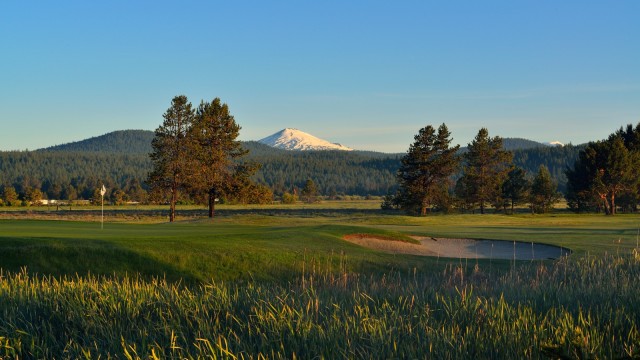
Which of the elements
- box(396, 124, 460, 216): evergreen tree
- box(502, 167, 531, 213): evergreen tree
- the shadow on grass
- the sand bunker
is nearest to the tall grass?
the shadow on grass

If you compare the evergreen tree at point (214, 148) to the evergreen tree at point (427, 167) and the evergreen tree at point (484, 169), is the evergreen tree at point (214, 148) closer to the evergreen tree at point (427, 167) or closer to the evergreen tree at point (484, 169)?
the evergreen tree at point (427, 167)

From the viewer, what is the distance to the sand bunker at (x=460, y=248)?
24594mm

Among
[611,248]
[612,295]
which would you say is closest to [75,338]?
[612,295]

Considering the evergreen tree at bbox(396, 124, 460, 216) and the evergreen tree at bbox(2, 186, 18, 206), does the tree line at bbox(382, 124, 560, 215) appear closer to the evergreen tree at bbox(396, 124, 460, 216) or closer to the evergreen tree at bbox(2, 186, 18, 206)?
the evergreen tree at bbox(396, 124, 460, 216)

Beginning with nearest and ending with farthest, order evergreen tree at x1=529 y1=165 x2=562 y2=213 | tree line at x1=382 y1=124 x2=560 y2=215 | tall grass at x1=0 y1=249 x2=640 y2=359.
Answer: tall grass at x1=0 y1=249 x2=640 y2=359 < tree line at x1=382 y1=124 x2=560 y2=215 < evergreen tree at x1=529 y1=165 x2=562 y2=213

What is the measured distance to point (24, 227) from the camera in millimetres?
29375

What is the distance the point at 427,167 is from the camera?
77875mm

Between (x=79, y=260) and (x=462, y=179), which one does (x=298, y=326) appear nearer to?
(x=79, y=260)

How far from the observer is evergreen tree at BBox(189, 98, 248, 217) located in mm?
59125

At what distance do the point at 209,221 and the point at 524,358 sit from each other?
38.2 meters

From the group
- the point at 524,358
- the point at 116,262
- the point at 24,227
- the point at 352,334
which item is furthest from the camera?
the point at 24,227

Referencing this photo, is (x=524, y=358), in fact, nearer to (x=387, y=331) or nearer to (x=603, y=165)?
(x=387, y=331)

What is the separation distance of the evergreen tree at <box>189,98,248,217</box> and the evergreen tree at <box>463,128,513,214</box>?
32.2 metres

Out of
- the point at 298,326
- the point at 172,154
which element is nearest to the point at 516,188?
the point at 172,154
